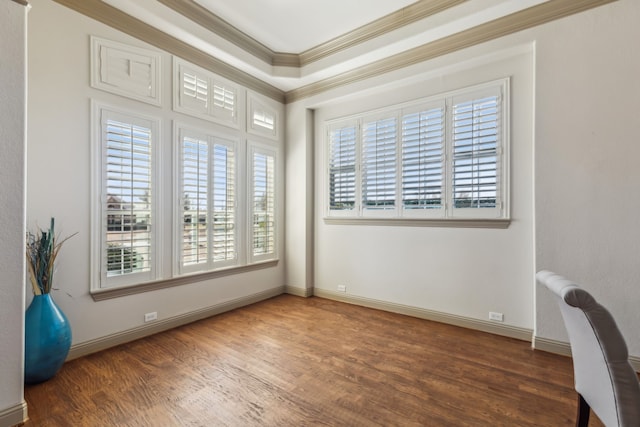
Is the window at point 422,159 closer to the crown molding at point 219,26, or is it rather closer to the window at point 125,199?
the crown molding at point 219,26

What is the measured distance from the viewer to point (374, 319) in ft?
12.0

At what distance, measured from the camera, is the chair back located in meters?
1.22

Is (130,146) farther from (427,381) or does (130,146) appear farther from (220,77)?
(427,381)

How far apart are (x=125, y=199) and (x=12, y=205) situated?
1045mm

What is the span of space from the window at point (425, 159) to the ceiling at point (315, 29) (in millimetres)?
582

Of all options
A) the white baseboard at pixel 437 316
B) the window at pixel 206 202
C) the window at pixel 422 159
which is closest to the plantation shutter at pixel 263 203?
the window at pixel 206 202

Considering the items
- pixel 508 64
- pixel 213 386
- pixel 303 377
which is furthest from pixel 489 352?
pixel 508 64

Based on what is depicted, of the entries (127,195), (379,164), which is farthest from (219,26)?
(379,164)

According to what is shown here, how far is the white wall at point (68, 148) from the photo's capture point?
243 centimetres

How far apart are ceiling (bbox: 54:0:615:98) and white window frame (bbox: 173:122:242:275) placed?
0.81 m

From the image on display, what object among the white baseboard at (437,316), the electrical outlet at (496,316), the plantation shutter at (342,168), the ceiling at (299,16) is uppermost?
the ceiling at (299,16)

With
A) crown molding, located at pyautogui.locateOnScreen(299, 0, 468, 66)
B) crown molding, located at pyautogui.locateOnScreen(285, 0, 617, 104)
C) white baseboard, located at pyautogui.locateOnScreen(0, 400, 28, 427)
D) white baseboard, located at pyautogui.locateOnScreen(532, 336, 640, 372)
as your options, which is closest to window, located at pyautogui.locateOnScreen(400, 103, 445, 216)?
crown molding, located at pyautogui.locateOnScreen(285, 0, 617, 104)

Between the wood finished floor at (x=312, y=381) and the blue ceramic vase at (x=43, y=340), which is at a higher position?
the blue ceramic vase at (x=43, y=340)

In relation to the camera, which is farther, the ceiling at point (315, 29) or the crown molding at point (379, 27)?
the crown molding at point (379, 27)
